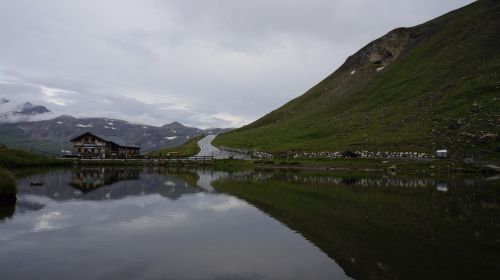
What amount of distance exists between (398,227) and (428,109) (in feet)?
384

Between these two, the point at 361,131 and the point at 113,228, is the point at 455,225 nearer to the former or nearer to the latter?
the point at 113,228

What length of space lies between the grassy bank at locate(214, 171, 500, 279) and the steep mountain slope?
2300 inches

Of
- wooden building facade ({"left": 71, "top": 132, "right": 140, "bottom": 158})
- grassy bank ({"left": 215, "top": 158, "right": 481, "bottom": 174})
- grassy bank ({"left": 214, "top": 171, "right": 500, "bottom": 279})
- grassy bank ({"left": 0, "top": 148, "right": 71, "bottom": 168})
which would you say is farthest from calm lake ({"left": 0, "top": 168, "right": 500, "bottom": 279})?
wooden building facade ({"left": 71, "top": 132, "right": 140, "bottom": 158})

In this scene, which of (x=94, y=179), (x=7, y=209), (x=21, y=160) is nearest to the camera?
(x=7, y=209)

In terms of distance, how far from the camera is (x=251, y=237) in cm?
2595

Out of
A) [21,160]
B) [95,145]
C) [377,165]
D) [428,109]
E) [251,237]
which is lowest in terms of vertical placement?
[251,237]

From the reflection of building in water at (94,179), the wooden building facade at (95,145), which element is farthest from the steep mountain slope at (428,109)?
the reflection of building in water at (94,179)

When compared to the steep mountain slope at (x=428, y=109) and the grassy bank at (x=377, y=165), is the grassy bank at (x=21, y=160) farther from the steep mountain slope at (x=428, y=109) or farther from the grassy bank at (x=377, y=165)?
the steep mountain slope at (x=428, y=109)

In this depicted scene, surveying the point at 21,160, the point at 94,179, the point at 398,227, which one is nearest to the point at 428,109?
the point at 94,179

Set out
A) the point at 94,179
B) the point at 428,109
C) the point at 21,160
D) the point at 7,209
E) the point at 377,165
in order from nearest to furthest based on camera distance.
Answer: the point at 7,209, the point at 94,179, the point at 377,165, the point at 21,160, the point at 428,109

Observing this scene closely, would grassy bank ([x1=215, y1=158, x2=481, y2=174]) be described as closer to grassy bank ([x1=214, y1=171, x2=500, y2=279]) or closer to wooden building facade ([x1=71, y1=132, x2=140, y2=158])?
grassy bank ([x1=214, y1=171, x2=500, y2=279])

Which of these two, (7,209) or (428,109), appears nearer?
(7,209)

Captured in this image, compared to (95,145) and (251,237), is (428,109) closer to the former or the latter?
(95,145)

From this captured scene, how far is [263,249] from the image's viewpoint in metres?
22.9
